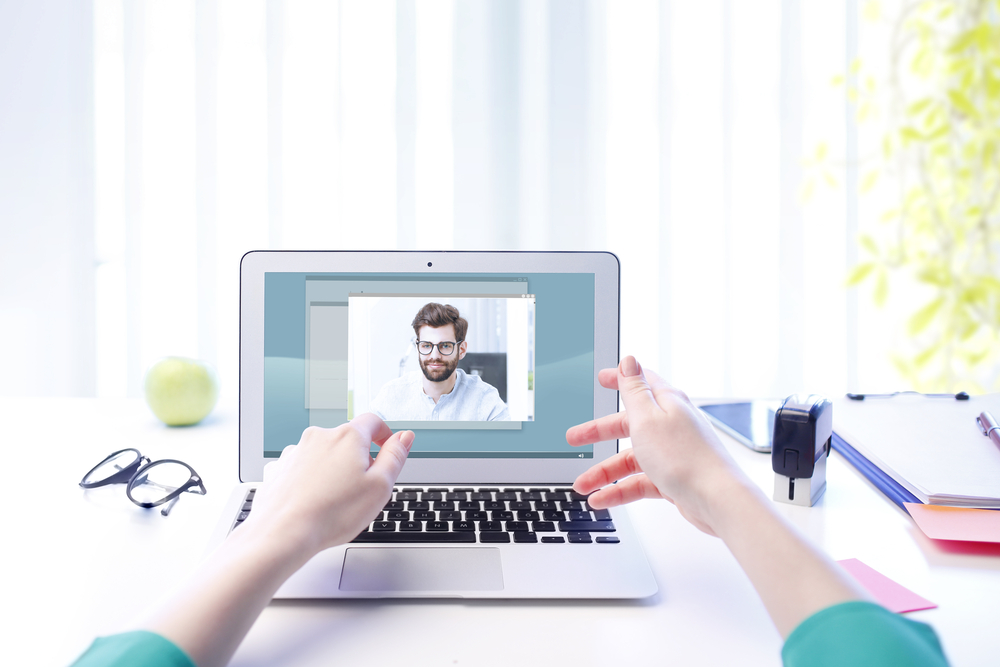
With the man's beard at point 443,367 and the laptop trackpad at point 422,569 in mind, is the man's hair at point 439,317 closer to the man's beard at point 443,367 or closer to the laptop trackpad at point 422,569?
the man's beard at point 443,367

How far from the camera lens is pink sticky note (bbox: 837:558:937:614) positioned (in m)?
0.49

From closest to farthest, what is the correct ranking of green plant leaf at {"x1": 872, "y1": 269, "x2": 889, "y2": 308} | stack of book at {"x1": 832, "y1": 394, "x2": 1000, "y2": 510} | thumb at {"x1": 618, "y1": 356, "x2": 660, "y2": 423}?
thumb at {"x1": 618, "y1": 356, "x2": 660, "y2": 423}
stack of book at {"x1": 832, "y1": 394, "x2": 1000, "y2": 510}
green plant leaf at {"x1": 872, "y1": 269, "x2": 889, "y2": 308}

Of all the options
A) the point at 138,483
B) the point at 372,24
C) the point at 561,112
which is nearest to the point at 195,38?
the point at 372,24

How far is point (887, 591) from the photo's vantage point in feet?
1.68

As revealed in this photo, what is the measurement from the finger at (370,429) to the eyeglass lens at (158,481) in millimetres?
296

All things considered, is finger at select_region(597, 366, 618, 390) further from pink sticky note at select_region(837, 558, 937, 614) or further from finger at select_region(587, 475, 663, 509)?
pink sticky note at select_region(837, 558, 937, 614)

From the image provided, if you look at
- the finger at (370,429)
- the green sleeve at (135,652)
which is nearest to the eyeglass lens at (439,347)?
the finger at (370,429)

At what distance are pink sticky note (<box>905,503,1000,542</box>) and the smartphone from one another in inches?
9.0

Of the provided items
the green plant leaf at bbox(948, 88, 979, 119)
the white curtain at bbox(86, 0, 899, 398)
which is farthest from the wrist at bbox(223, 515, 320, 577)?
Answer: the green plant leaf at bbox(948, 88, 979, 119)

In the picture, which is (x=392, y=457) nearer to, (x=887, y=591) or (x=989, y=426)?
(x=887, y=591)

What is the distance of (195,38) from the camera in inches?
67.6

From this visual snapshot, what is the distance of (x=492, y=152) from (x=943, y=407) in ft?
4.25

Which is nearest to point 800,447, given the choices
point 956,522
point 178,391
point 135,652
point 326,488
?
point 956,522

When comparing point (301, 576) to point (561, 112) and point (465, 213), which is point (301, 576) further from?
point (561, 112)
